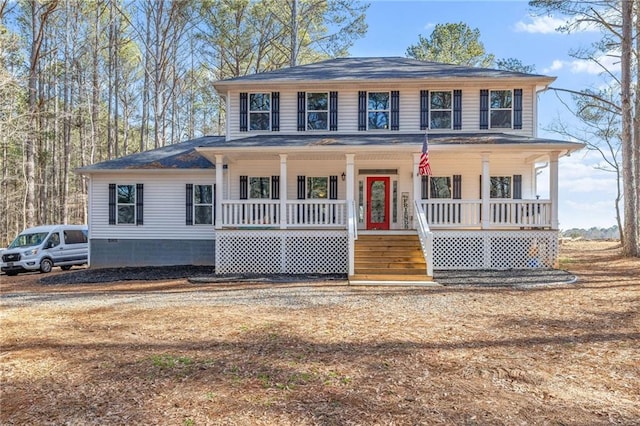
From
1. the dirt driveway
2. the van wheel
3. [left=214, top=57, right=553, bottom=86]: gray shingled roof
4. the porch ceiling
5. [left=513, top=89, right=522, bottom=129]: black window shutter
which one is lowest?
the van wheel

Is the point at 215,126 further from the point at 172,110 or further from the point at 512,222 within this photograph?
the point at 512,222

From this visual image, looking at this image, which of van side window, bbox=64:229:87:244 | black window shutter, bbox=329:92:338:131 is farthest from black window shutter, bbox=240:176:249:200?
van side window, bbox=64:229:87:244

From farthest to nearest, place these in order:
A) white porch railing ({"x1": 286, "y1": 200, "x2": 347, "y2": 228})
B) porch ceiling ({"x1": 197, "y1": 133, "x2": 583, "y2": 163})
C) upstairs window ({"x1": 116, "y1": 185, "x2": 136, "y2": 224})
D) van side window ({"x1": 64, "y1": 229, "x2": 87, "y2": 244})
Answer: van side window ({"x1": 64, "y1": 229, "x2": 87, "y2": 244}) → upstairs window ({"x1": 116, "y1": 185, "x2": 136, "y2": 224}) → white porch railing ({"x1": 286, "y1": 200, "x2": 347, "y2": 228}) → porch ceiling ({"x1": 197, "y1": 133, "x2": 583, "y2": 163})

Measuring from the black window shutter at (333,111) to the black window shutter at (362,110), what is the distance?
31.3 inches

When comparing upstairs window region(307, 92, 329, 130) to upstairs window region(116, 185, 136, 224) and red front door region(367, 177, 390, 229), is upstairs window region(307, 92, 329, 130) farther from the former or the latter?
upstairs window region(116, 185, 136, 224)

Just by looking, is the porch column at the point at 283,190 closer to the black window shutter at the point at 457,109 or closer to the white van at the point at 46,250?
the black window shutter at the point at 457,109

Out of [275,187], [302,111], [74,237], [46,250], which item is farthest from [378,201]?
[46,250]

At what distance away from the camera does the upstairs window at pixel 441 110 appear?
13289mm

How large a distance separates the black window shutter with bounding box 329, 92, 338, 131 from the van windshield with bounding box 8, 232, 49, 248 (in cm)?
1161

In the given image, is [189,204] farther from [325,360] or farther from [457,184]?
[325,360]

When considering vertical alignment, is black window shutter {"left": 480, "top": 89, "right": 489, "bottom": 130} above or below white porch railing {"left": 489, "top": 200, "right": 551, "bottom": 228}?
above

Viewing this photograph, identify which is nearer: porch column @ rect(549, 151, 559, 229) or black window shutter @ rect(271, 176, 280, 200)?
porch column @ rect(549, 151, 559, 229)

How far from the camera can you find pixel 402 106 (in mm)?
13383

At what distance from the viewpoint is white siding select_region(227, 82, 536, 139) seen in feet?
43.0
